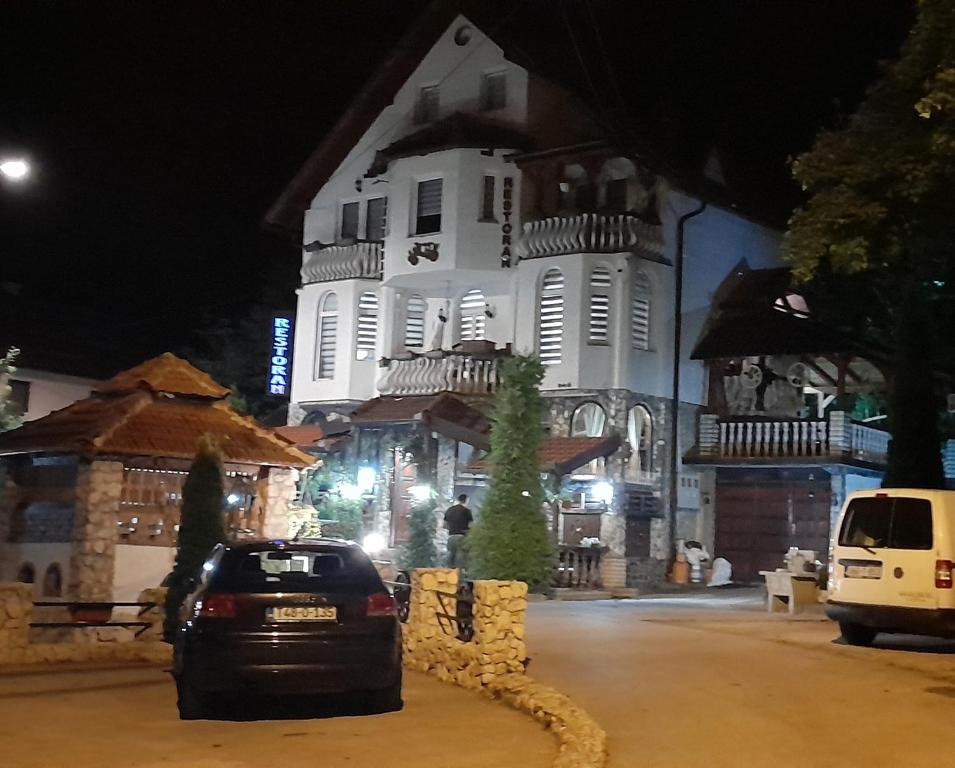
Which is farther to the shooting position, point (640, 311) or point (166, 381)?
point (640, 311)

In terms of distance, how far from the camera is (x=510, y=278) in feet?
98.2

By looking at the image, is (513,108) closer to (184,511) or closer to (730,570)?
(730,570)

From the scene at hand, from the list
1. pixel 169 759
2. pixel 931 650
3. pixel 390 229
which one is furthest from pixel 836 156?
pixel 390 229

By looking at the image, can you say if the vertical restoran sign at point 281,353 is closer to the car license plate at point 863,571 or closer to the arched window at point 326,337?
the arched window at point 326,337

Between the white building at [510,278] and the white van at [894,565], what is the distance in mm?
Result: 11418

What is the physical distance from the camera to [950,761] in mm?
7953

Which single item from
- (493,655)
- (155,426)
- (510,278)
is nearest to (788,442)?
(510,278)

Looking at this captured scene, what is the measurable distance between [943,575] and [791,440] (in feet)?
48.7

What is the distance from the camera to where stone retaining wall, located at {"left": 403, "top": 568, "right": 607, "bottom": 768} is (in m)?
8.50

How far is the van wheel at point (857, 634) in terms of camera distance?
14.0 metres

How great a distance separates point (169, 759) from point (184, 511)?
29.1 feet

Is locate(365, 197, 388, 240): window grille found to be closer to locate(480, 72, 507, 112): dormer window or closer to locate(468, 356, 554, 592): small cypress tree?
locate(480, 72, 507, 112): dormer window

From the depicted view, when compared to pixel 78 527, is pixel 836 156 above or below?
above

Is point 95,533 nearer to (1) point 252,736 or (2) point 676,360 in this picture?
(1) point 252,736
